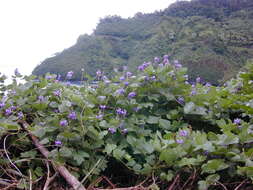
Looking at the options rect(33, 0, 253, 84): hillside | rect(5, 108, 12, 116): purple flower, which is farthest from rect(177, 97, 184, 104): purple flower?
rect(33, 0, 253, 84): hillside

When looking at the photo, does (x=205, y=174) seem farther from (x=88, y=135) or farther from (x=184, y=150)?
(x=88, y=135)

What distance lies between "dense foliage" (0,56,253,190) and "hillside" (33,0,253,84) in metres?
19.3

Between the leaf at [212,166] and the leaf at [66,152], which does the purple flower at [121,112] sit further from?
the leaf at [212,166]

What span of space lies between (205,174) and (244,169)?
0.17 m

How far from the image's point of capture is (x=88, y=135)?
39.8 inches

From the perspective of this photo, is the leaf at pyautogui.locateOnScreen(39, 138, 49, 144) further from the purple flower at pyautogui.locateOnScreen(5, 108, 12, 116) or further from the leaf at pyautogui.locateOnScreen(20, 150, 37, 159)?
the purple flower at pyautogui.locateOnScreen(5, 108, 12, 116)

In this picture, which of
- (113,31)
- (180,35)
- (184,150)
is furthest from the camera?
(113,31)

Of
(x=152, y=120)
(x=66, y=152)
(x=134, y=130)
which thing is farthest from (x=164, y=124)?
(x=66, y=152)

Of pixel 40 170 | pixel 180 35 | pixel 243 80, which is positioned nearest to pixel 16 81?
pixel 40 170

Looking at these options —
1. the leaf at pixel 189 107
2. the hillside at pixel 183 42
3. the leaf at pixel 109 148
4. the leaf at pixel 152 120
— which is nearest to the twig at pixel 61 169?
the leaf at pixel 109 148

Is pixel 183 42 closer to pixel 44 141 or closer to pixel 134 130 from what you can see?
pixel 134 130

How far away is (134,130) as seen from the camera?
Result: 3.63 ft

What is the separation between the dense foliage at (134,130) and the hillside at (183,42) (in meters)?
19.3

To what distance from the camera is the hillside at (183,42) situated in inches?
918
